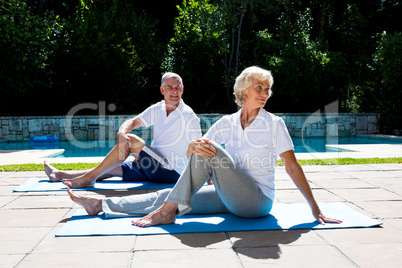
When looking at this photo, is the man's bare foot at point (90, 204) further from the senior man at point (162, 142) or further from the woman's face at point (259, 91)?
the woman's face at point (259, 91)

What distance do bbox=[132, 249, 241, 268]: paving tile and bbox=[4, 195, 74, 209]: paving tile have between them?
1581 mm

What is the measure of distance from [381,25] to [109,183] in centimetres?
1548

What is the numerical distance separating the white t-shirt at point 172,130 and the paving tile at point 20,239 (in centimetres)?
164

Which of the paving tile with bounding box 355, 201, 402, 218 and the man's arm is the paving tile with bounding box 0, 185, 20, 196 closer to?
the man's arm

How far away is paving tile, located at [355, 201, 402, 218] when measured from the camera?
3314 millimetres

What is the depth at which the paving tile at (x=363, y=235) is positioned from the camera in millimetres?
2609

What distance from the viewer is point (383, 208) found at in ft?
11.6

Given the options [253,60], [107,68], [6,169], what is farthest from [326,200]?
[253,60]

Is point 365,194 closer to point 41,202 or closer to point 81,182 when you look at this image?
point 81,182

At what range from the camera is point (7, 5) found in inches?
459

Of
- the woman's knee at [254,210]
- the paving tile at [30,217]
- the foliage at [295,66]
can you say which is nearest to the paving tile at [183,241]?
the woman's knee at [254,210]

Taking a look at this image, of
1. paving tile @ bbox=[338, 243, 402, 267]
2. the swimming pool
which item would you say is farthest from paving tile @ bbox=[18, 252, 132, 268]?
the swimming pool

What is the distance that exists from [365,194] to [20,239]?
3.18 metres

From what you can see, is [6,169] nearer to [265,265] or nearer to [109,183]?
[109,183]
